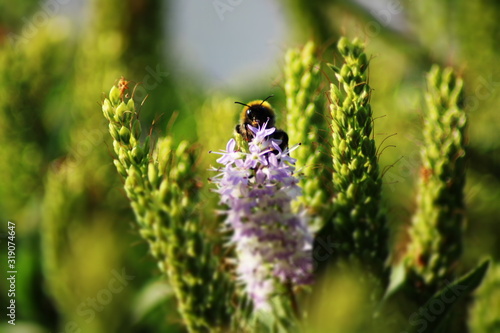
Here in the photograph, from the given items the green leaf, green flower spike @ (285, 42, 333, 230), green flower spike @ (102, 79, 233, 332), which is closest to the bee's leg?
green flower spike @ (285, 42, 333, 230)

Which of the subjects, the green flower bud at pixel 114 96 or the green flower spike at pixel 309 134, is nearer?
the green flower bud at pixel 114 96

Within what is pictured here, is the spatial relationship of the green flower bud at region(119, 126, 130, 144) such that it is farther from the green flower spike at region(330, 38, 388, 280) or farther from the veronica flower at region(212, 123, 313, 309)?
the green flower spike at region(330, 38, 388, 280)

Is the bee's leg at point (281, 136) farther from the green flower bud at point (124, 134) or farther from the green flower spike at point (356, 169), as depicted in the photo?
the green flower bud at point (124, 134)

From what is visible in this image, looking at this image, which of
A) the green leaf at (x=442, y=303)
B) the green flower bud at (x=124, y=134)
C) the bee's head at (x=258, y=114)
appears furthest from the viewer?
the bee's head at (x=258, y=114)

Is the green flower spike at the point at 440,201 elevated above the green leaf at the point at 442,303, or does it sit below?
above

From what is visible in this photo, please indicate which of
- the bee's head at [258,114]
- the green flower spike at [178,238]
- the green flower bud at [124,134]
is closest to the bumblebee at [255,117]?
the bee's head at [258,114]

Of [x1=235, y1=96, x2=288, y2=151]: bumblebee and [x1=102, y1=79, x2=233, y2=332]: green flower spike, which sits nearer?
[x1=102, y1=79, x2=233, y2=332]: green flower spike
